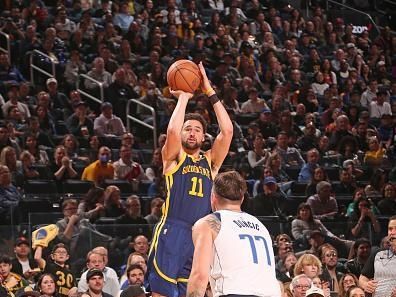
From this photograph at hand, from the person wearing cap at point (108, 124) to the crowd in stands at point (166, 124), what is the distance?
3 centimetres

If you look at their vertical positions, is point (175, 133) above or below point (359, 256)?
above

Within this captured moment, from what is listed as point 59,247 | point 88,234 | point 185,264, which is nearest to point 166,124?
point 88,234

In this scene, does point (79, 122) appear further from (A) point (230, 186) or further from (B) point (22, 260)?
(A) point (230, 186)

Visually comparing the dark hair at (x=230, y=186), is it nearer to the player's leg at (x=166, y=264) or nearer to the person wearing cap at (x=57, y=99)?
the player's leg at (x=166, y=264)

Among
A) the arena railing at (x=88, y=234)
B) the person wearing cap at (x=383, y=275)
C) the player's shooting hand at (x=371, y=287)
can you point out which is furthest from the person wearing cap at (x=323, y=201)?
the player's shooting hand at (x=371, y=287)

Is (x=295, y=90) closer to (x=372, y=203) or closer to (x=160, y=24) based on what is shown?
(x=160, y=24)

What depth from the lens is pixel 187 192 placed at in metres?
9.94

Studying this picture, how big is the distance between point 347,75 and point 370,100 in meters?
1.56

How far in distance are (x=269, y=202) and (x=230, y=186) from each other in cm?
949

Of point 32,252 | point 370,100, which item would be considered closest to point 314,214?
point 32,252

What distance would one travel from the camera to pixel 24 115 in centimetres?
1897

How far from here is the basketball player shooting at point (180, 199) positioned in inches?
386

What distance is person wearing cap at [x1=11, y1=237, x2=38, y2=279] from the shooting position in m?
14.0

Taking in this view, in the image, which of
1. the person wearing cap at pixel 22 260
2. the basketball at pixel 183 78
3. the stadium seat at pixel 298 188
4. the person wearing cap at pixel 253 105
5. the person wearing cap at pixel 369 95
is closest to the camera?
the basketball at pixel 183 78
